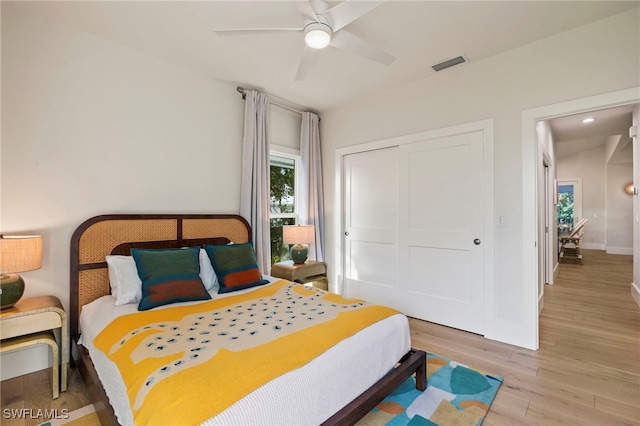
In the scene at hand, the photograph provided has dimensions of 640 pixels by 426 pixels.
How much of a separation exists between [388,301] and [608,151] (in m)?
7.91

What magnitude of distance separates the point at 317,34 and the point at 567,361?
3246 mm

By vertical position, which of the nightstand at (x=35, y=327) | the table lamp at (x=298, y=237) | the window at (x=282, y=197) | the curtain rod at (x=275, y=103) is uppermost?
the curtain rod at (x=275, y=103)

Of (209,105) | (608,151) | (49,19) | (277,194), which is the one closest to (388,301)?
(277,194)

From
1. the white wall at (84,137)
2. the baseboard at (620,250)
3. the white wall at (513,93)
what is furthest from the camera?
the baseboard at (620,250)

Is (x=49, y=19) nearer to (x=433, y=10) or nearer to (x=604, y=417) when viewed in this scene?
(x=433, y=10)

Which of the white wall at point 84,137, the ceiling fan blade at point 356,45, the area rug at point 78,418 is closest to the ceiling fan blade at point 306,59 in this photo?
the ceiling fan blade at point 356,45

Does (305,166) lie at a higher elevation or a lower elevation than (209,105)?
lower

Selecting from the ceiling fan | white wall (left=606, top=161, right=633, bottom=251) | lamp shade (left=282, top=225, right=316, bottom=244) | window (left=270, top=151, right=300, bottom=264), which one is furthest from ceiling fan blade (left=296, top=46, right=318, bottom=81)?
white wall (left=606, top=161, right=633, bottom=251)

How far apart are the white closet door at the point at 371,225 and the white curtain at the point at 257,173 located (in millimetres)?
1218

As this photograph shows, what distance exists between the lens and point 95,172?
2543 millimetres

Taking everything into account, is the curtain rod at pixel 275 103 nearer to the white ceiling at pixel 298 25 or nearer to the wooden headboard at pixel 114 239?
the white ceiling at pixel 298 25

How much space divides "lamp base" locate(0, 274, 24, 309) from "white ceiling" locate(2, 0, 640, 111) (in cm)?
200

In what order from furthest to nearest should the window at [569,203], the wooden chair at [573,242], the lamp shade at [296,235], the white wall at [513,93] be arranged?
the window at [569,203], the wooden chair at [573,242], the lamp shade at [296,235], the white wall at [513,93]

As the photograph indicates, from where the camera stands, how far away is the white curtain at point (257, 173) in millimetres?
3516
